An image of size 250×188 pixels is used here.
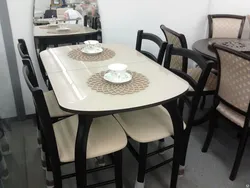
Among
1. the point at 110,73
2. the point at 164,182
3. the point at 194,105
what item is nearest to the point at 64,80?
the point at 110,73

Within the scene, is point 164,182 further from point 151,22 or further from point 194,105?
point 151,22

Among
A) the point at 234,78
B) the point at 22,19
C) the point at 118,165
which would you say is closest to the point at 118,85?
the point at 118,165

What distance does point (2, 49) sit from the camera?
2170 mm

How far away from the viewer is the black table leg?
115cm

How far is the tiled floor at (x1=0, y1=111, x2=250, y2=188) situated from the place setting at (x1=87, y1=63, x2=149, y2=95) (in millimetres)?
816

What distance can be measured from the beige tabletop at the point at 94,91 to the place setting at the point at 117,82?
0.11 feet

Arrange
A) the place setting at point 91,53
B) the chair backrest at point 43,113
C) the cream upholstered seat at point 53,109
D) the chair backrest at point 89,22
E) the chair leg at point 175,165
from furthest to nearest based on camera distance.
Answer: the chair backrest at point 89,22 < the place setting at point 91,53 < the cream upholstered seat at point 53,109 < the chair leg at point 175,165 < the chair backrest at point 43,113

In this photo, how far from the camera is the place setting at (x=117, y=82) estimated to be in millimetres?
1276

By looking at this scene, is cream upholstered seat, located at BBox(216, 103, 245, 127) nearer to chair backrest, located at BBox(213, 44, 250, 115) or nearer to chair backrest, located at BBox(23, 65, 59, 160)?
chair backrest, located at BBox(213, 44, 250, 115)

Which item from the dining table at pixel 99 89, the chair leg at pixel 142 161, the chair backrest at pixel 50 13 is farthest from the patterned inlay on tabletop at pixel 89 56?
the chair leg at pixel 142 161

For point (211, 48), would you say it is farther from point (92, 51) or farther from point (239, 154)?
point (92, 51)

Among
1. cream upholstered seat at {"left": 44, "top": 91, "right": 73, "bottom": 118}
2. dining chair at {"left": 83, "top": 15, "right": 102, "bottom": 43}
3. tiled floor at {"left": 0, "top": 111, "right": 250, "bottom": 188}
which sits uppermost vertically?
dining chair at {"left": 83, "top": 15, "right": 102, "bottom": 43}

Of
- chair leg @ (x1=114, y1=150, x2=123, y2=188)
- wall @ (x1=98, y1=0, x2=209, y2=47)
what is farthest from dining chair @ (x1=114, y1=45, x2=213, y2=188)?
wall @ (x1=98, y1=0, x2=209, y2=47)

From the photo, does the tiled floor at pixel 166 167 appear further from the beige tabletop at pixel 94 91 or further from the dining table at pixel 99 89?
the beige tabletop at pixel 94 91
